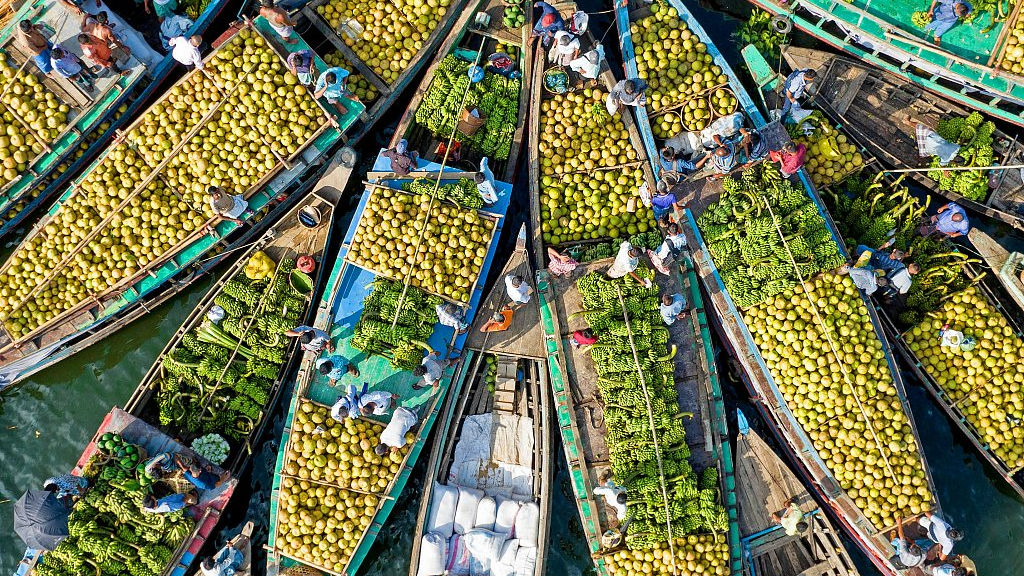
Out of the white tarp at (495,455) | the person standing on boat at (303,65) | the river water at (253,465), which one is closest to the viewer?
the person standing on boat at (303,65)

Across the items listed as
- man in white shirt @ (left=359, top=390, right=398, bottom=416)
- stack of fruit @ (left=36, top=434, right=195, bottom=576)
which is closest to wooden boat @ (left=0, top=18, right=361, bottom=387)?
stack of fruit @ (left=36, top=434, right=195, bottom=576)

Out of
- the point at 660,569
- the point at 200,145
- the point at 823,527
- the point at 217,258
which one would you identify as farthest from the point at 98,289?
the point at 823,527

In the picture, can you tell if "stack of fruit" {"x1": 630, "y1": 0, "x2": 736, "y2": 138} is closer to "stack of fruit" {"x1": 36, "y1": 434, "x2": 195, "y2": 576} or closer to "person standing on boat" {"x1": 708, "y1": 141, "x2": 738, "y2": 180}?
"person standing on boat" {"x1": 708, "y1": 141, "x2": 738, "y2": 180}

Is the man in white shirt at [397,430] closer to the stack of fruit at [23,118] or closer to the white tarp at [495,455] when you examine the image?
the white tarp at [495,455]

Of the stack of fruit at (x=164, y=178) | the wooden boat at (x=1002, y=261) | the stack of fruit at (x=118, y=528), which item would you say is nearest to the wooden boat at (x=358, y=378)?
the stack of fruit at (x=118, y=528)

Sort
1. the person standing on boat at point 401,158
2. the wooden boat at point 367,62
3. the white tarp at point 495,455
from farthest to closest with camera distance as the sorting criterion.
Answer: the white tarp at point 495,455 < the wooden boat at point 367,62 < the person standing on boat at point 401,158

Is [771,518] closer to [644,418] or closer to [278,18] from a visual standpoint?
[644,418]
